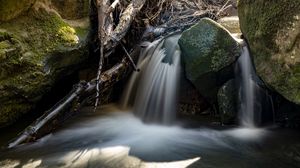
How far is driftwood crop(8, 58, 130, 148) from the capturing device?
176 inches

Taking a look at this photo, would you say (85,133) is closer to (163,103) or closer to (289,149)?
(163,103)

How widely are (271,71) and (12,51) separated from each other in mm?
3189

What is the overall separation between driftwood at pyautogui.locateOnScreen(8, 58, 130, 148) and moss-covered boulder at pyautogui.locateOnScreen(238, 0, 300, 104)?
2224 mm

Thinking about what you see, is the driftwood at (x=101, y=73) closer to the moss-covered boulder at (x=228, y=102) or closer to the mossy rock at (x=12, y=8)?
the mossy rock at (x=12, y=8)

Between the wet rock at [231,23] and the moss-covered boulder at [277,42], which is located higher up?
the wet rock at [231,23]

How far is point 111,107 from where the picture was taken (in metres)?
6.16

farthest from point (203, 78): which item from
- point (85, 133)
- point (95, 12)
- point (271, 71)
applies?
point (95, 12)

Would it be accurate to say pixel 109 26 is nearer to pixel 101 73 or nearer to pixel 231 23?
pixel 101 73

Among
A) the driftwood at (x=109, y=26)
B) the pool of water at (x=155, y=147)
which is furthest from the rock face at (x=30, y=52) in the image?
the pool of water at (x=155, y=147)

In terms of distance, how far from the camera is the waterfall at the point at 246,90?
5.13 m

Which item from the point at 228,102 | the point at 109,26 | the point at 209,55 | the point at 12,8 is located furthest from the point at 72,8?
the point at 228,102

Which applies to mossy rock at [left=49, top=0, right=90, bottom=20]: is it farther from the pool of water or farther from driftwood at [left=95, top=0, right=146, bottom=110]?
the pool of water

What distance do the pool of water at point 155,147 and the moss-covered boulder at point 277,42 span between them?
829 mm

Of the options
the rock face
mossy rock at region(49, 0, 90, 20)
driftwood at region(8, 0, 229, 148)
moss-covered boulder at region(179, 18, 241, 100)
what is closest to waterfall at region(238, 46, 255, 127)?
moss-covered boulder at region(179, 18, 241, 100)
